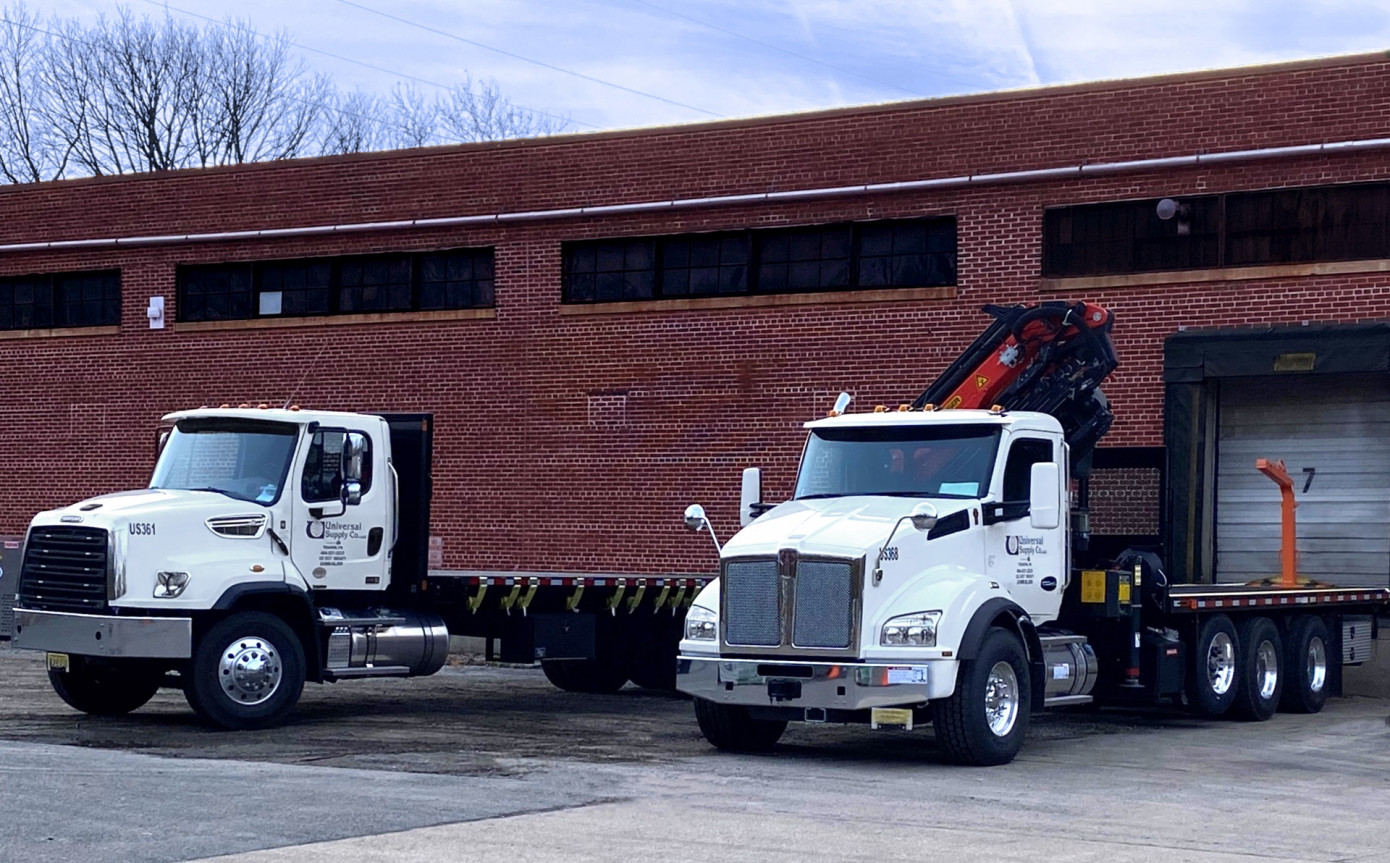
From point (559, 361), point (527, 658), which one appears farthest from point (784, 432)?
point (527, 658)

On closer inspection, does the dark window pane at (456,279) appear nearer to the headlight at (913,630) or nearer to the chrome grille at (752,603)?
the chrome grille at (752,603)

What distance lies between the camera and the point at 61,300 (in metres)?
29.9

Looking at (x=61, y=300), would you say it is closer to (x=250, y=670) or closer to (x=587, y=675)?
(x=587, y=675)

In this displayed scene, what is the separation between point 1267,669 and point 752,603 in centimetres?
679

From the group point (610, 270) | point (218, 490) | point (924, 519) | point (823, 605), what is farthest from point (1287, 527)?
point (218, 490)

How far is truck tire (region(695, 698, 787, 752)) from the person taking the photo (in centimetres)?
1394

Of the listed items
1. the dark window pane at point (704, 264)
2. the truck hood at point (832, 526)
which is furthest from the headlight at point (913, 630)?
the dark window pane at point (704, 264)

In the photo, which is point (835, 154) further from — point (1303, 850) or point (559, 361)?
point (1303, 850)

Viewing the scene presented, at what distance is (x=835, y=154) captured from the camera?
24.0 meters

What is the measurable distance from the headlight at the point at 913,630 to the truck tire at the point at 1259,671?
5517 millimetres

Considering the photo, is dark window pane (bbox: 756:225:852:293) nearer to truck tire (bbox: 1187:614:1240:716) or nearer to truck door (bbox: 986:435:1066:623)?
truck tire (bbox: 1187:614:1240:716)

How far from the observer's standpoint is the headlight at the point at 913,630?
509 inches

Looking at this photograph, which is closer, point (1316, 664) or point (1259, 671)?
point (1259, 671)

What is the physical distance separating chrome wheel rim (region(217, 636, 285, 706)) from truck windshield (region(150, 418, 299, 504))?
1.28 metres
